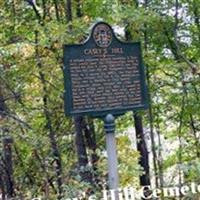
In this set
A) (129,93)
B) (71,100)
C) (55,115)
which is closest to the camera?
(71,100)

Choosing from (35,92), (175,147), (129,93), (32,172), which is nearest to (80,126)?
(35,92)

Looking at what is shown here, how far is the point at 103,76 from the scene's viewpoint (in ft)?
15.5

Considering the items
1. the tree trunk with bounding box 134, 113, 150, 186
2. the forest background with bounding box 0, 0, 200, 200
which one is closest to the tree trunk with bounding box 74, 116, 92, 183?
the forest background with bounding box 0, 0, 200, 200

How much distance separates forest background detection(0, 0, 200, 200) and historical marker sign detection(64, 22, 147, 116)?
1.33 m

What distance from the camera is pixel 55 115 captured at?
308 inches

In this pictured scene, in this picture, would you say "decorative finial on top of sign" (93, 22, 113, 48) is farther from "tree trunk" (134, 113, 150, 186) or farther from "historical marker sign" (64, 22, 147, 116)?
"tree trunk" (134, 113, 150, 186)

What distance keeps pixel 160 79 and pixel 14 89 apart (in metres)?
2.43

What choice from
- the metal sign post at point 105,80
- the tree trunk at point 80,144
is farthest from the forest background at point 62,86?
the metal sign post at point 105,80

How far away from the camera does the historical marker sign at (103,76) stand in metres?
4.59

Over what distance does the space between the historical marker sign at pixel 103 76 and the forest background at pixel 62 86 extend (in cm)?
133

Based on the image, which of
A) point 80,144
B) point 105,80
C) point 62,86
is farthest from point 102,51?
point 80,144

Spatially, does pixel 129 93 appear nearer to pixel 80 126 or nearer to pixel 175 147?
pixel 80 126

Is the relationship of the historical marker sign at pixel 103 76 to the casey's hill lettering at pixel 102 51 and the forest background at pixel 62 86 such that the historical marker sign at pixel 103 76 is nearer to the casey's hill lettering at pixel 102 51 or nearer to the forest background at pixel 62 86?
the casey's hill lettering at pixel 102 51

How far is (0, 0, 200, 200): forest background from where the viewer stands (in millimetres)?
6395
